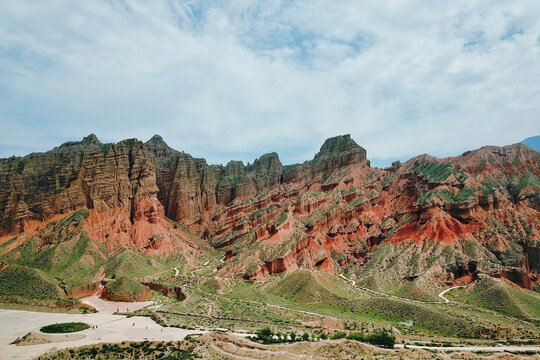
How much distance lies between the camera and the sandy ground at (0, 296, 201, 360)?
56969mm

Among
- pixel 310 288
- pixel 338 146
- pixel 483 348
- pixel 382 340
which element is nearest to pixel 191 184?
pixel 338 146

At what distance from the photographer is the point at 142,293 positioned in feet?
299

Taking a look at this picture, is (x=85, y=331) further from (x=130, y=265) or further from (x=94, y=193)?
(x=94, y=193)

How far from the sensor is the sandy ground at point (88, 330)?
187 feet

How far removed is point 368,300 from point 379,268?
26063 millimetres

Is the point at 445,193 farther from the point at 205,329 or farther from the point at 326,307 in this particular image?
the point at 205,329

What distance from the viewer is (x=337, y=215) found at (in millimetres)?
142000

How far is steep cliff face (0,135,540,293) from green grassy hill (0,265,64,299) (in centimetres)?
2068

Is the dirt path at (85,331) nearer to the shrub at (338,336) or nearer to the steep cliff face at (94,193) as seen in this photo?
the shrub at (338,336)

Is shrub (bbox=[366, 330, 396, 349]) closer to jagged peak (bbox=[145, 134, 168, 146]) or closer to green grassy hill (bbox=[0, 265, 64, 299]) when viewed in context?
green grassy hill (bbox=[0, 265, 64, 299])

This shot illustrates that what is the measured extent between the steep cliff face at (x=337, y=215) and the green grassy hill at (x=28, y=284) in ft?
67.9

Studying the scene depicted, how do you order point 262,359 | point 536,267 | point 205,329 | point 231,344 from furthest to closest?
point 536,267 → point 205,329 → point 231,344 → point 262,359

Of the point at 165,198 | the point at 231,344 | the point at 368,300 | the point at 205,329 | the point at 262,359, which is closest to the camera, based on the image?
the point at 262,359

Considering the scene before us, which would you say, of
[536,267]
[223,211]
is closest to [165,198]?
[223,211]
